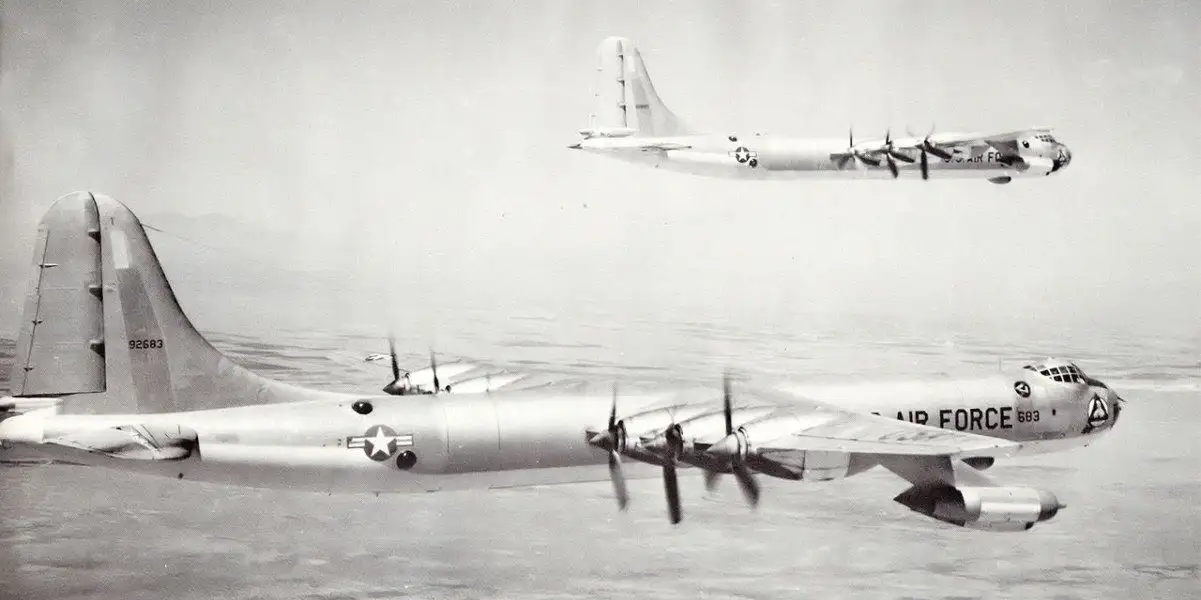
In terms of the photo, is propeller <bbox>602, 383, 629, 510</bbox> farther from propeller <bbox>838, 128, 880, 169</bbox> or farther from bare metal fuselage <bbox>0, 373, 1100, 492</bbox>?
propeller <bbox>838, 128, 880, 169</bbox>

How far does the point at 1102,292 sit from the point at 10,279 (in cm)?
1266

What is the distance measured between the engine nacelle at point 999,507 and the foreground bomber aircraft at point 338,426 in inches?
0.5

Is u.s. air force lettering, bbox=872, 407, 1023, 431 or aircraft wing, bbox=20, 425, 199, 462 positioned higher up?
aircraft wing, bbox=20, 425, 199, 462

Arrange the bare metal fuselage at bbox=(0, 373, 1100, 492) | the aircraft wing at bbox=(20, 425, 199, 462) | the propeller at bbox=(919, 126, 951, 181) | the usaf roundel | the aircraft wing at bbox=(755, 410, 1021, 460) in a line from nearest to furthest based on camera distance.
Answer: the aircraft wing at bbox=(755, 410, 1021, 460), the aircraft wing at bbox=(20, 425, 199, 462), the bare metal fuselage at bbox=(0, 373, 1100, 492), the propeller at bbox=(919, 126, 951, 181), the usaf roundel

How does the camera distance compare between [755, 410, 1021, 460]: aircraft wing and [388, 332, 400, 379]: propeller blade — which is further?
[388, 332, 400, 379]: propeller blade

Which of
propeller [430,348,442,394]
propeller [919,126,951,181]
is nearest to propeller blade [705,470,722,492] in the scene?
propeller [430,348,442,394]

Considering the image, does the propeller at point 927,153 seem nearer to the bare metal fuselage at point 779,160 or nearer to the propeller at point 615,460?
the bare metal fuselage at point 779,160

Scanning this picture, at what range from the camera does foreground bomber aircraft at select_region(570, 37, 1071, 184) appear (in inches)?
488

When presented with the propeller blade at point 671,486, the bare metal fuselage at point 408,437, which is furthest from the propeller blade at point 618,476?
the bare metal fuselage at point 408,437

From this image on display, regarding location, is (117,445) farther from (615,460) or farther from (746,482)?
(746,482)

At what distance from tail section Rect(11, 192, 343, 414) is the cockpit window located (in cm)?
868

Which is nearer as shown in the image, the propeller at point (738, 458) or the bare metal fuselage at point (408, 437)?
the propeller at point (738, 458)

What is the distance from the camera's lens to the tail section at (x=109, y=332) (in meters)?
9.86

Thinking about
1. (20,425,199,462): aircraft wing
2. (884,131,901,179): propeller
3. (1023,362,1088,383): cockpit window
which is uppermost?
(884,131,901,179): propeller
